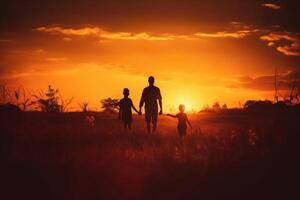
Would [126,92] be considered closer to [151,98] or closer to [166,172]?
[151,98]

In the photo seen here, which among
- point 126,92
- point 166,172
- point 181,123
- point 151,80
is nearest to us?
point 166,172

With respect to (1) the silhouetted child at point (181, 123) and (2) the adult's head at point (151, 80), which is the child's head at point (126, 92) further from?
(1) the silhouetted child at point (181, 123)

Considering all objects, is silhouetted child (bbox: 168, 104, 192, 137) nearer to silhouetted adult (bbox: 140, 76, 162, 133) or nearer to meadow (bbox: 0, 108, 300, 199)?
silhouetted adult (bbox: 140, 76, 162, 133)

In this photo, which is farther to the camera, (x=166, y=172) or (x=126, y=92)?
(x=126, y=92)

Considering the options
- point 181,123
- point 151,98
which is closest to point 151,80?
point 151,98

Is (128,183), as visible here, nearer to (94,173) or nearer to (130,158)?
(94,173)

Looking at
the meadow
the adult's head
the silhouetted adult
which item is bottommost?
the meadow

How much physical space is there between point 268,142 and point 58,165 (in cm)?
451

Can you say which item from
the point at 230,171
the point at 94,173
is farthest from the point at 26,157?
the point at 230,171

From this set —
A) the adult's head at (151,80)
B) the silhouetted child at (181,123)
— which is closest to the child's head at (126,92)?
the adult's head at (151,80)

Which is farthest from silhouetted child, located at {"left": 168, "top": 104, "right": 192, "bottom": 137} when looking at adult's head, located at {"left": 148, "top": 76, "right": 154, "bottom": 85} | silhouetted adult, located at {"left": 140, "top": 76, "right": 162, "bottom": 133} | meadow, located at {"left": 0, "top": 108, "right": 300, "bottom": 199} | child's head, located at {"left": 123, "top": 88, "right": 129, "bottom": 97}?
meadow, located at {"left": 0, "top": 108, "right": 300, "bottom": 199}

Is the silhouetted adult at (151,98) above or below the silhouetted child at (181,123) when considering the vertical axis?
above

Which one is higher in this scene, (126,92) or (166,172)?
(126,92)

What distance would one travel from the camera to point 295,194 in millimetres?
6605
